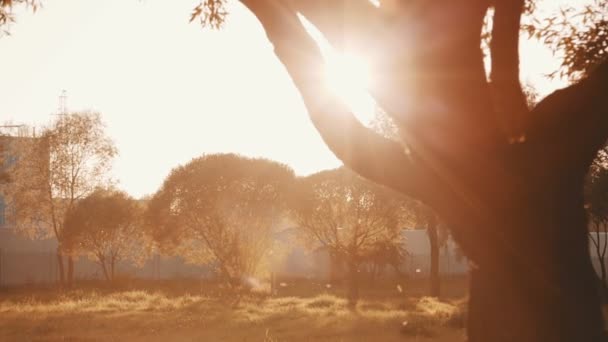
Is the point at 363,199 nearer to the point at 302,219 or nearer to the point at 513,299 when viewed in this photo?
the point at 302,219

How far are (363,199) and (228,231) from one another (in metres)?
8.66

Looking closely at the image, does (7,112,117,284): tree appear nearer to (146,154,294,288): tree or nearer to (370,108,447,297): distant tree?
(146,154,294,288): tree

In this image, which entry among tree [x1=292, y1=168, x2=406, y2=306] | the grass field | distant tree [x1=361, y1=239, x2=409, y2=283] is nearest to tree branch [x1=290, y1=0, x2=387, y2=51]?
the grass field

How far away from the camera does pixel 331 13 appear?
5238mm

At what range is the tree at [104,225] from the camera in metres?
44.5

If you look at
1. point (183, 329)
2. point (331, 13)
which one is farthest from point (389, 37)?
point (183, 329)

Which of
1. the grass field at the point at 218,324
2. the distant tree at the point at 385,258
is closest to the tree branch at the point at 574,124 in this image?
the grass field at the point at 218,324

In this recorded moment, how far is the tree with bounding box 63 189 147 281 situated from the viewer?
44.5 m

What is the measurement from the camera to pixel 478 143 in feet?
16.6

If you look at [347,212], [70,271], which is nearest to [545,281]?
[347,212]

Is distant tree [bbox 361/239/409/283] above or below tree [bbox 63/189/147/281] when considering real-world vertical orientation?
below

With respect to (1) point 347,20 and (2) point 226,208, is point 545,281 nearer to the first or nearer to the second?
(1) point 347,20

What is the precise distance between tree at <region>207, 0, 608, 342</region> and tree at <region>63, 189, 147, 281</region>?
131 ft

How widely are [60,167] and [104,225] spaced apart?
17.9 feet
